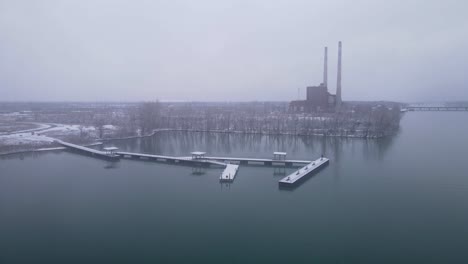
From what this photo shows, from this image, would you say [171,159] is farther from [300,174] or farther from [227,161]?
[300,174]

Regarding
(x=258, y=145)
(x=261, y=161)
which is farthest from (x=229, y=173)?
(x=258, y=145)

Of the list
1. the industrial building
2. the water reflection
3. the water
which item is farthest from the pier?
the industrial building

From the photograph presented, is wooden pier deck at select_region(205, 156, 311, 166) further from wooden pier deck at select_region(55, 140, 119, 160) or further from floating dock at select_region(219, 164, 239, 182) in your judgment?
wooden pier deck at select_region(55, 140, 119, 160)

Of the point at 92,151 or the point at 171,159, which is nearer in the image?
the point at 171,159

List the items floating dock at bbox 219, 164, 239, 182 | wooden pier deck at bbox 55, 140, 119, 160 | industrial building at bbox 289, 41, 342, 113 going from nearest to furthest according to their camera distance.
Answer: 1. floating dock at bbox 219, 164, 239, 182
2. wooden pier deck at bbox 55, 140, 119, 160
3. industrial building at bbox 289, 41, 342, 113

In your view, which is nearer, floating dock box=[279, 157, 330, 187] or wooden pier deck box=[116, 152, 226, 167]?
floating dock box=[279, 157, 330, 187]

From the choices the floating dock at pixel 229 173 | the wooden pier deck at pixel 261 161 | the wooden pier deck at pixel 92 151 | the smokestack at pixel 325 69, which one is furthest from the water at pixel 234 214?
the smokestack at pixel 325 69
